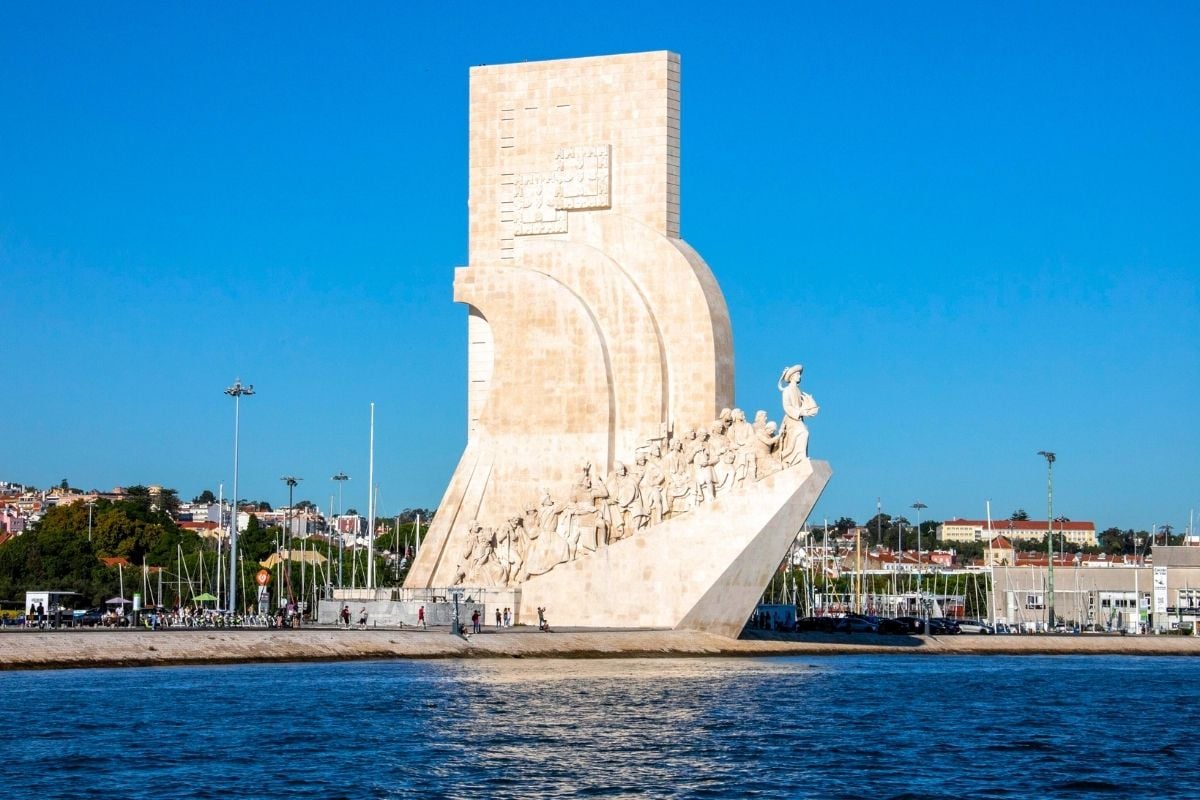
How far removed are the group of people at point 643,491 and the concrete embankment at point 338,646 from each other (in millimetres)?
2728

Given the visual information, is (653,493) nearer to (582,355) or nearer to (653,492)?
(653,492)

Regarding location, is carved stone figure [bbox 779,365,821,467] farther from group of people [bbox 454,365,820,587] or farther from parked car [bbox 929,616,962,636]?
parked car [bbox 929,616,962,636]

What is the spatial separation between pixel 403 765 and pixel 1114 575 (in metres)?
51.0

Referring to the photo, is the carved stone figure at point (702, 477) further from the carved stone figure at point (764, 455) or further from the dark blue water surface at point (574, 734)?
the dark blue water surface at point (574, 734)

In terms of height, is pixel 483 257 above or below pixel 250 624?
above

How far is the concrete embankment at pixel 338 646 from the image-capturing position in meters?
30.1

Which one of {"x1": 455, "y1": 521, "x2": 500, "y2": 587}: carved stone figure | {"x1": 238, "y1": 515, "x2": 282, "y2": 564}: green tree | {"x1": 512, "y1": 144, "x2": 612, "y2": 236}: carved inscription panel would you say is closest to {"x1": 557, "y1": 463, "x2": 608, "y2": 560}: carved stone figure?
{"x1": 455, "y1": 521, "x2": 500, "y2": 587}: carved stone figure

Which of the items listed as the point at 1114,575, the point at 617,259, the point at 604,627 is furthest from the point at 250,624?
the point at 1114,575

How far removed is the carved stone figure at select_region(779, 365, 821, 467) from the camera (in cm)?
3634

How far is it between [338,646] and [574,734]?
11.4 meters

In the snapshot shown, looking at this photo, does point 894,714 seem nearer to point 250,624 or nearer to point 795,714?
point 795,714

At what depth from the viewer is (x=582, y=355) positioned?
131 feet

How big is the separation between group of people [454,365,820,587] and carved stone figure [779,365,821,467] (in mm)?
18

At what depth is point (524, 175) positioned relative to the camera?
135 feet
